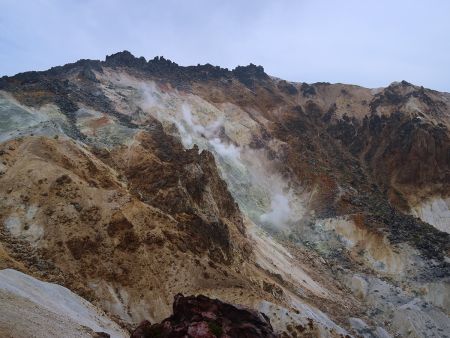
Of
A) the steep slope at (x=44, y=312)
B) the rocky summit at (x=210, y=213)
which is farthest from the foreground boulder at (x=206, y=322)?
the steep slope at (x=44, y=312)

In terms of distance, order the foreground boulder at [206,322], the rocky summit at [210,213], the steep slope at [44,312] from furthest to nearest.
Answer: the rocky summit at [210,213] < the foreground boulder at [206,322] < the steep slope at [44,312]

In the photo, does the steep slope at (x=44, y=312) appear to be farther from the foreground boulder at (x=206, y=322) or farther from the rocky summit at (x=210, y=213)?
the foreground boulder at (x=206, y=322)

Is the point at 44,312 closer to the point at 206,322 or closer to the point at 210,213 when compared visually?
the point at 206,322

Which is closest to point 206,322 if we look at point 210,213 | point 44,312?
point 44,312

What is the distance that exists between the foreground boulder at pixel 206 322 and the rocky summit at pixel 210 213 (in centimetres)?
9

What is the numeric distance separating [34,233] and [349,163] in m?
62.3

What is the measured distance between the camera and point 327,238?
56375 mm

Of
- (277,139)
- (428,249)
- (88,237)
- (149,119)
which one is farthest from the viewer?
(277,139)

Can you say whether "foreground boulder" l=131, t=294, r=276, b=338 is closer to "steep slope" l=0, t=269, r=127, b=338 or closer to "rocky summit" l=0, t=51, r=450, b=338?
"rocky summit" l=0, t=51, r=450, b=338

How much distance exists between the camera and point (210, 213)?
37.9 metres

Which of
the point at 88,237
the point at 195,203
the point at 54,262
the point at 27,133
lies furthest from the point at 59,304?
the point at 27,133

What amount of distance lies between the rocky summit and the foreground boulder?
0.31 ft

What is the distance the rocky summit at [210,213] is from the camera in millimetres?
25906

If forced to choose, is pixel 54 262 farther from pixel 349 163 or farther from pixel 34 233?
pixel 349 163
